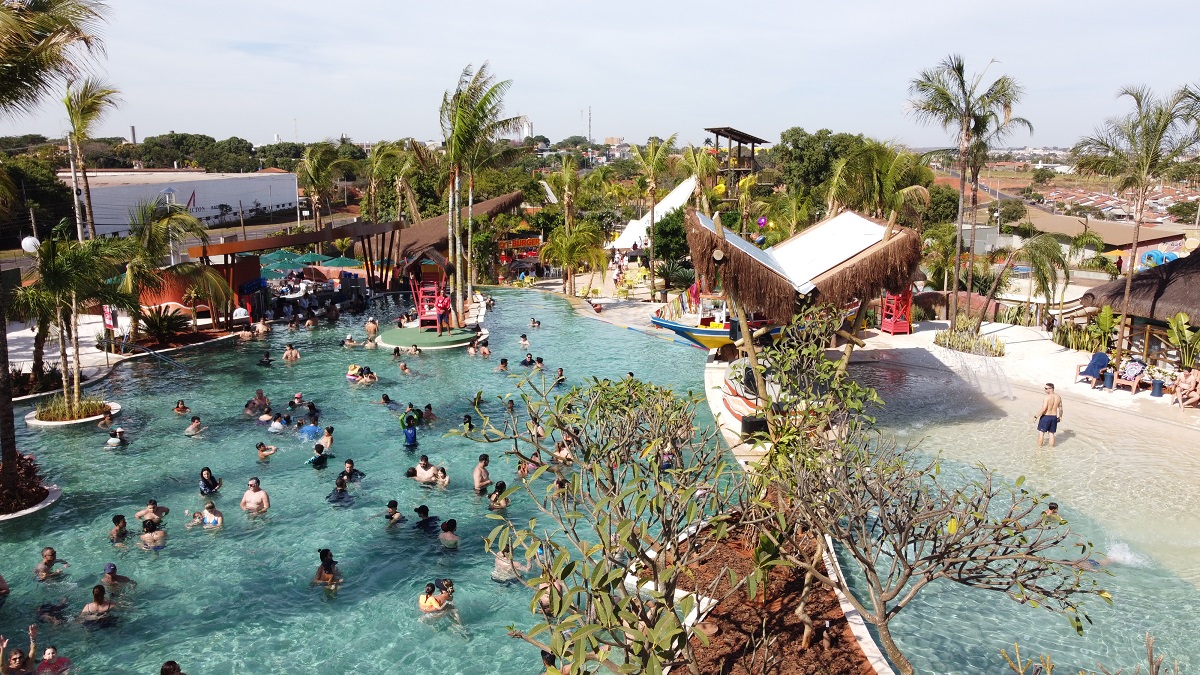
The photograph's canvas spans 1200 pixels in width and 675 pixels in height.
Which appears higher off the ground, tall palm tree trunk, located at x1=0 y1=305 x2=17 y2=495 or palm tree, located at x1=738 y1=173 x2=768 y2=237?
palm tree, located at x1=738 y1=173 x2=768 y2=237

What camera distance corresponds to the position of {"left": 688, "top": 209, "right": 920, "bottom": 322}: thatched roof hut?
1331cm

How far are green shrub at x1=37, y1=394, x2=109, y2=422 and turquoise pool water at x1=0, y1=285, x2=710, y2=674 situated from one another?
54 cm

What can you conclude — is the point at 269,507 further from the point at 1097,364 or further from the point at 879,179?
the point at 879,179

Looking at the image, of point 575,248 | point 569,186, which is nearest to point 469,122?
point 575,248

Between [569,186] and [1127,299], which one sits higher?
[569,186]

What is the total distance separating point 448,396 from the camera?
20797mm

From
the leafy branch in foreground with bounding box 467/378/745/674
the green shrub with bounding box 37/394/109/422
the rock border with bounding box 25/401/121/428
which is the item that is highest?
the leafy branch in foreground with bounding box 467/378/745/674

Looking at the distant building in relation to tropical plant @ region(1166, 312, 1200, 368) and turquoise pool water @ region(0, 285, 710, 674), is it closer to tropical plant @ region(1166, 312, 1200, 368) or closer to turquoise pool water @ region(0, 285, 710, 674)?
turquoise pool water @ region(0, 285, 710, 674)

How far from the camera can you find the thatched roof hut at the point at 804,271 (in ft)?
43.7

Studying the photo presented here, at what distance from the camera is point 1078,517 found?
13.1 meters

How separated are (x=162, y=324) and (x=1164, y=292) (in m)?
28.9

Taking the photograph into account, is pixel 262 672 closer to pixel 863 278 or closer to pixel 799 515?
pixel 799 515

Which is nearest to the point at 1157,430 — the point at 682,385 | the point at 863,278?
the point at 863,278

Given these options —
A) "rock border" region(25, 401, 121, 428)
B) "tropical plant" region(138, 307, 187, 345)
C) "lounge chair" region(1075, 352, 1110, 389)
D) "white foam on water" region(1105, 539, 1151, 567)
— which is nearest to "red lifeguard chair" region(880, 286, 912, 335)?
"lounge chair" region(1075, 352, 1110, 389)
